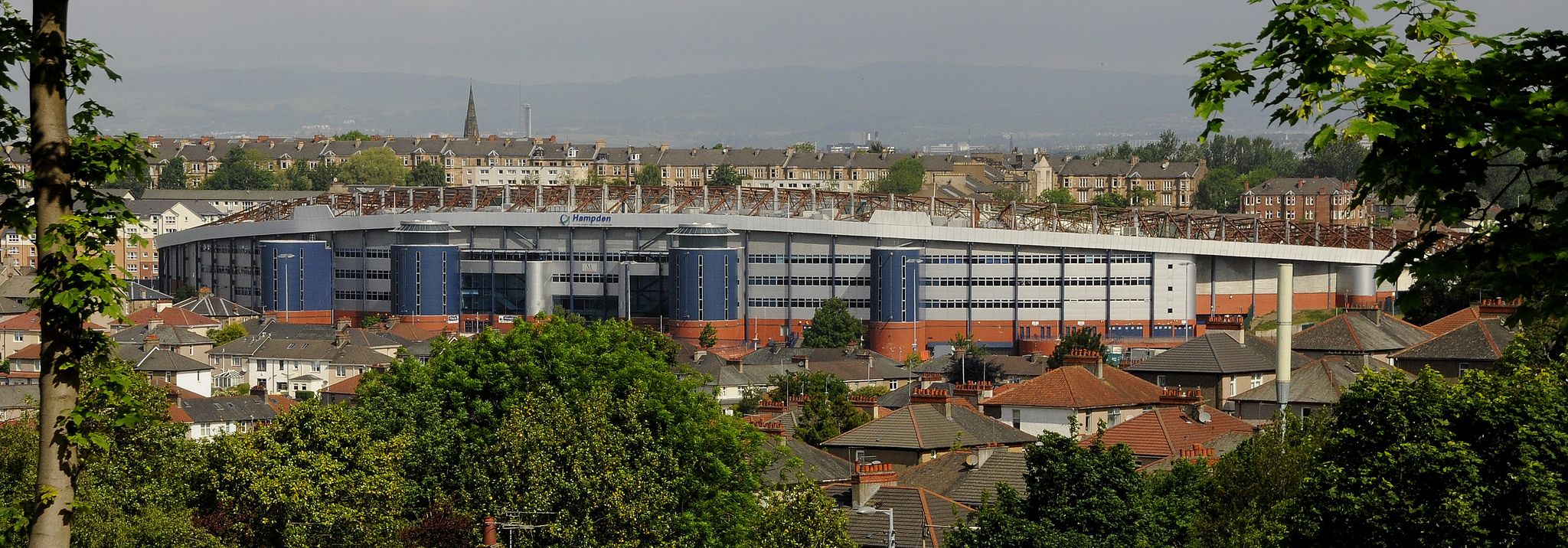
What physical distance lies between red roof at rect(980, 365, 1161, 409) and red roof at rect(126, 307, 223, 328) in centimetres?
6930

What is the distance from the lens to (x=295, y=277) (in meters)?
143

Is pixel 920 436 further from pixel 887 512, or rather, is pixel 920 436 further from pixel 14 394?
pixel 14 394

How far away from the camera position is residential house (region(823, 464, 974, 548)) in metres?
39.0

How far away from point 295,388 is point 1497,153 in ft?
308

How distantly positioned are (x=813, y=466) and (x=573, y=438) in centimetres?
1104

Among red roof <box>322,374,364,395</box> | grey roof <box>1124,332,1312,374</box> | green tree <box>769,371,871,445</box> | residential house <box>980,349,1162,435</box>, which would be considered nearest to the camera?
residential house <box>980,349,1162,435</box>

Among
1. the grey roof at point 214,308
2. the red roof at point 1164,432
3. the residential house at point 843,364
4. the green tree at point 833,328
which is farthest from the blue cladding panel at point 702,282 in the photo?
the red roof at point 1164,432

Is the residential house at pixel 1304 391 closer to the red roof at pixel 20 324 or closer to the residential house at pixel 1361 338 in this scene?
the residential house at pixel 1361 338

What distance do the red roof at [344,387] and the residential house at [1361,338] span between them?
37.9 m

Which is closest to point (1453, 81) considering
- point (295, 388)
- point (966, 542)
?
point (966, 542)

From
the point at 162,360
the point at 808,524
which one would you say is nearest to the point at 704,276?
the point at 162,360

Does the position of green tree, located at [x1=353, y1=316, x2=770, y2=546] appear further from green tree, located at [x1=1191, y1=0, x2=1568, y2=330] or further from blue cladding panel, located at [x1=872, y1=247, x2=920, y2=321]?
blue cladding panel, located at [x1=872, y1=247, x2=920, y2=321]

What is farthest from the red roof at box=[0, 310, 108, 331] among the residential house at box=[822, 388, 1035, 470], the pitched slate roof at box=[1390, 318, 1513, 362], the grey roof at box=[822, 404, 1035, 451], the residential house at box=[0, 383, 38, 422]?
the pitched slate roof at box=[1390, 318, 1513, 362]

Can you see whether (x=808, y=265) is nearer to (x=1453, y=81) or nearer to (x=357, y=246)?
(x=357, y=246)
